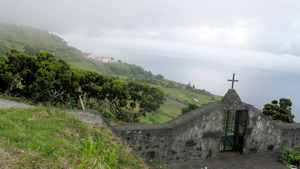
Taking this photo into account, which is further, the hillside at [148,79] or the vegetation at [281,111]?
the hillside at [148,79]

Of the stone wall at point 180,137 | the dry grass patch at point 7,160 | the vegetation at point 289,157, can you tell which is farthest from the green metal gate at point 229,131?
the dry grass patch at point 7,160

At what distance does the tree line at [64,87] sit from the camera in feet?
34.8

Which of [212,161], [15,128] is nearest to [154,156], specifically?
[212,161]

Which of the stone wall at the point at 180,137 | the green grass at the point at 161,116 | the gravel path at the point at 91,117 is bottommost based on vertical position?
the green grass at the point at 161,116

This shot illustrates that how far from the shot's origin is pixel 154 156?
6.89 meters

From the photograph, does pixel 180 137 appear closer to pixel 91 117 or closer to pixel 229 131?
pixel 229 131

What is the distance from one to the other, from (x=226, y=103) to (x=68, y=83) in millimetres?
7321

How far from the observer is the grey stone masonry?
680 cm

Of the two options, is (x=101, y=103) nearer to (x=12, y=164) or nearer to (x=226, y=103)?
(x=226, y=103)

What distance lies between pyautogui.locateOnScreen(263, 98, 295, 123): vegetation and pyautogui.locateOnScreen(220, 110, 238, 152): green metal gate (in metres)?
7.46

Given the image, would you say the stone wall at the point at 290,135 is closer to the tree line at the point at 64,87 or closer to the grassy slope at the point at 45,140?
the grassy slope at the point at 45,140

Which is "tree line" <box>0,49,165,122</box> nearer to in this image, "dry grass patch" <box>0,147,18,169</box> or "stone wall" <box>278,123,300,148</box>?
A: "stone wall" <box>278,123,300,148</box>

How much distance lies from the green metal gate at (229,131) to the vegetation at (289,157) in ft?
4.94

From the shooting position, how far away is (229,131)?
803 centimetres
